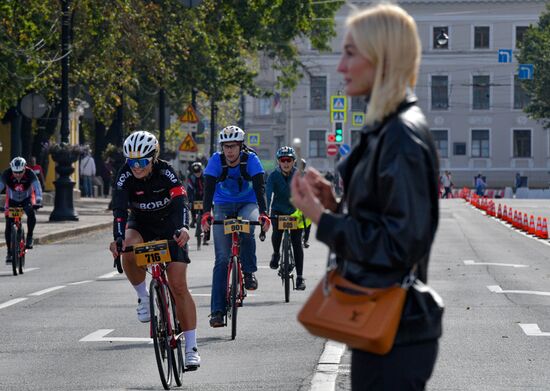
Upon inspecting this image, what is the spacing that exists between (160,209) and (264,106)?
115 metres

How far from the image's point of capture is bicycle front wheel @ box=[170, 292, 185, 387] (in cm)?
927

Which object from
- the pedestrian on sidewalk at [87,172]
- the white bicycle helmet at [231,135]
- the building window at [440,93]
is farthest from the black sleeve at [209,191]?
the building window at [440,93]

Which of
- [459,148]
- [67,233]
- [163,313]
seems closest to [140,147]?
[163,313]

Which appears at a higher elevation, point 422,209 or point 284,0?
point 284,0

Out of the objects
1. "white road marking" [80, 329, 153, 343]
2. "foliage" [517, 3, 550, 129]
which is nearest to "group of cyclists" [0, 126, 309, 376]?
"white road marking" [80, 329, 153, 343]

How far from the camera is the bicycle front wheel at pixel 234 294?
12102mm

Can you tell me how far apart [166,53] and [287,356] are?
3285 cm

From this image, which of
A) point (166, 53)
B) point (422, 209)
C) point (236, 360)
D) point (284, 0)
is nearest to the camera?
point (422, 209)

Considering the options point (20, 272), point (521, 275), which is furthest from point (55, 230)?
point (521, 275)

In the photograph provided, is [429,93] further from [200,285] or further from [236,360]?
[236,360]

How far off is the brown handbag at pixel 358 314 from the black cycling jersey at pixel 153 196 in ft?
17.6

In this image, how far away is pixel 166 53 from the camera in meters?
43.1

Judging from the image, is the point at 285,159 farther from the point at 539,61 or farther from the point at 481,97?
the point at 481,97

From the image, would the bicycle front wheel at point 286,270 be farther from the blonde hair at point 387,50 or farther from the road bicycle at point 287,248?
the blonde hair at point 387,50
